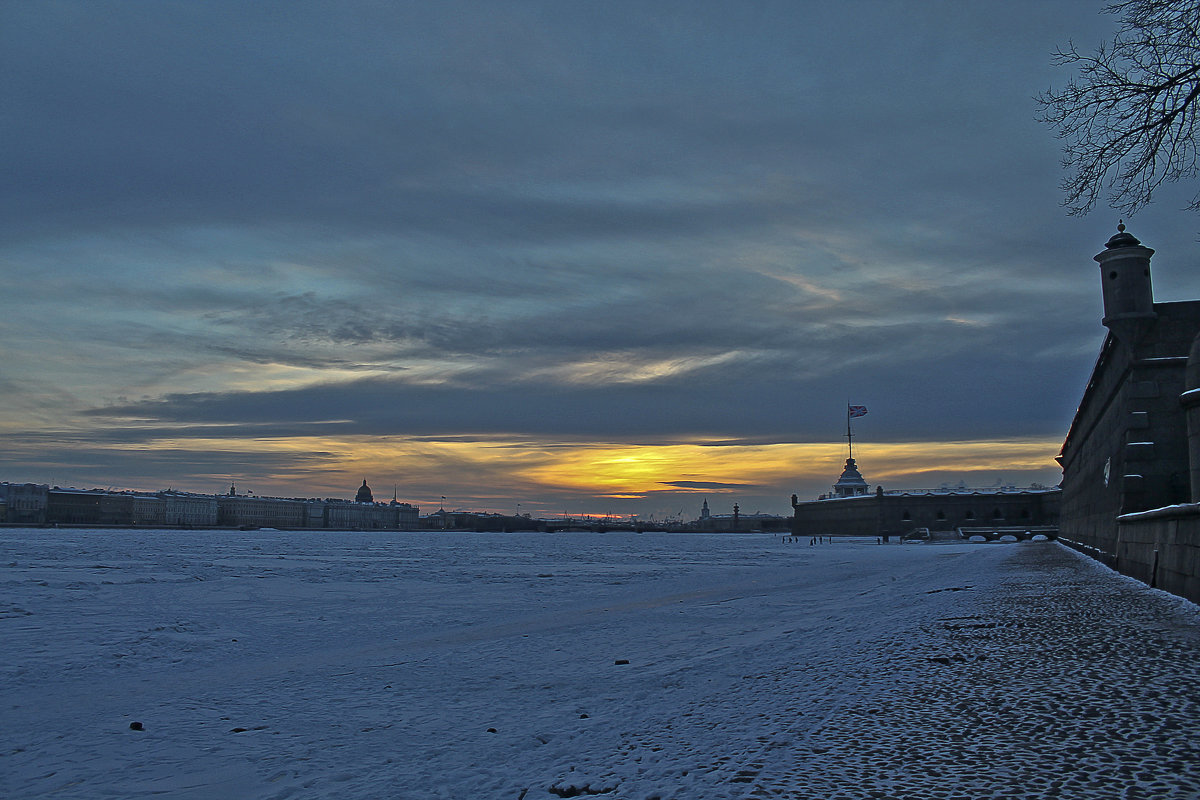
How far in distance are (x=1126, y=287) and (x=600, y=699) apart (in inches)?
825

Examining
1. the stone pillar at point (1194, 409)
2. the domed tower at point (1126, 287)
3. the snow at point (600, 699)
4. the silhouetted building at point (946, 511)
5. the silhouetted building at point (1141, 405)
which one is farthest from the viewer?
the silhouetted building at point (946, 511)

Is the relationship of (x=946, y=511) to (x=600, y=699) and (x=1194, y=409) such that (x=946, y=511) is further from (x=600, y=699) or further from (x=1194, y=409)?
(x=600, y=699)

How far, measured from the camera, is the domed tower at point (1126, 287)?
72.5ft

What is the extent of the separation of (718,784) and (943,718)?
228 centimetres

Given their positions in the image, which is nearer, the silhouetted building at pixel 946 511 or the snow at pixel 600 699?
the snow at pixel 600 699

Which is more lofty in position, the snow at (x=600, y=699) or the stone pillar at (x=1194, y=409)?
the stone pillar at (x=1194, y=409)

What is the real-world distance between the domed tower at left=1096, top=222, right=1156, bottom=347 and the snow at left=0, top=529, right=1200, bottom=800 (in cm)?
830

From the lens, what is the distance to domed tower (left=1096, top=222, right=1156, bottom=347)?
22094mm

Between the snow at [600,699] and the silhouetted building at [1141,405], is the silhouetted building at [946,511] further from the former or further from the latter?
the snow at [600,699]

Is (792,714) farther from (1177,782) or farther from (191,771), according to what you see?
(191,771)

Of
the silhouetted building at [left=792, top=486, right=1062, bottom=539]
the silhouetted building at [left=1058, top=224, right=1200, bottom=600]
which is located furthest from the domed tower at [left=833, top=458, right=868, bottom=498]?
the silhouetted building at [left=1058, top=224, right=1200, bottom=600]

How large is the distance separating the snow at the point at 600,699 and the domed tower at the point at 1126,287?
327 inches

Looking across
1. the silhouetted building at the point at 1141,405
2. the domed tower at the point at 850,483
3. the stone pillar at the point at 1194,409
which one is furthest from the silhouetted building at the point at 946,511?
the stone pillar at the point at 1194,409

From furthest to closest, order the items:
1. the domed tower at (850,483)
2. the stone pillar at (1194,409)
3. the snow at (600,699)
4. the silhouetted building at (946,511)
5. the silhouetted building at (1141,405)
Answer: the domed tower at (850,483)
the silhouetted building at (946,511)
the silhouetted building at (1141,405)
the stone pillar at (1194,409)
the snow at (600,699)
